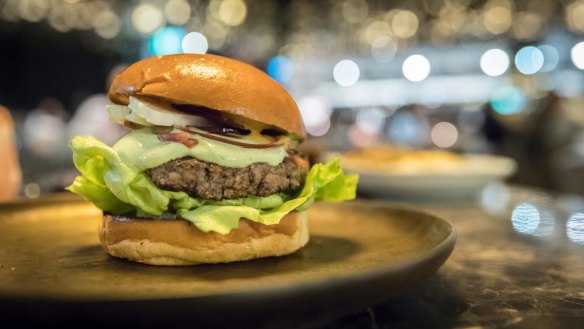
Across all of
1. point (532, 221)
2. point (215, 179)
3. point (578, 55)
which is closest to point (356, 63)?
point (578, 55)

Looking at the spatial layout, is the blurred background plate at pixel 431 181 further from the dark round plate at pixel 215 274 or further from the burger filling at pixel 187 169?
the burger filling at pixel 187 169

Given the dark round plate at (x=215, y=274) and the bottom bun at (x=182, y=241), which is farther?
the bottom bun at (x=182, y=241)

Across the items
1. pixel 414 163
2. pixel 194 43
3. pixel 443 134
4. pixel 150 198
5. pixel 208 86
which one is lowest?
pixel 443 134

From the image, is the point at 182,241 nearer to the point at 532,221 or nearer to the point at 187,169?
the point at 187,169

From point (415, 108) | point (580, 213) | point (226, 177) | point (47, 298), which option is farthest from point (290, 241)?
point (415, 108)

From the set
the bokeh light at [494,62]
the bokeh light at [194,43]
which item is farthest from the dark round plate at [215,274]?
the bokeh light at [494,62]

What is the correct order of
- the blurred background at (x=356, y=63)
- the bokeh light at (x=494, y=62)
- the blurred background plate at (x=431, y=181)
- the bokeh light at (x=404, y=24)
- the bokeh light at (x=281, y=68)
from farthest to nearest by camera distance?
the bokeh light at (x=281, y=68)
the bokeh light at (x=494, y=62)
the bokeh light at (x=404, y=24)
the blurred background at (x=356, y=63)
the blurred background plate at (x=431, y=181)
